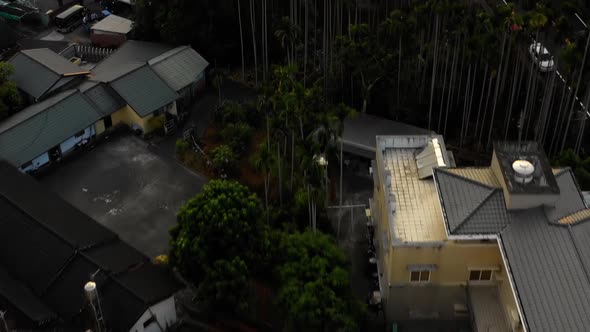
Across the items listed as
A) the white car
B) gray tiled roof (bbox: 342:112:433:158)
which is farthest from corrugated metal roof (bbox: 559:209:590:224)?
the white car

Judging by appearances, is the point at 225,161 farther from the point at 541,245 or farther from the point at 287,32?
the point at 541,245

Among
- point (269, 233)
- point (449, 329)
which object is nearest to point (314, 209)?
point (269, 233)

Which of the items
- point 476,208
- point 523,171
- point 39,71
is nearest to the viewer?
point 523,171

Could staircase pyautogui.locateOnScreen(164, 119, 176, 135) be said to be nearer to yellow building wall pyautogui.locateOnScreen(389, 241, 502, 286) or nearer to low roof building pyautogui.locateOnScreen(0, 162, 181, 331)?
low roof building pyautogui.locateOnScreen(0, 162, 181, 331)

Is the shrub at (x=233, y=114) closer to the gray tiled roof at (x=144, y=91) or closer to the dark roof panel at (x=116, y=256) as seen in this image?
the gray tiled roof at (x=144, y=91)

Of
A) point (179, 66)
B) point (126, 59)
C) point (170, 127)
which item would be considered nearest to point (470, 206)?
point (170, 127)

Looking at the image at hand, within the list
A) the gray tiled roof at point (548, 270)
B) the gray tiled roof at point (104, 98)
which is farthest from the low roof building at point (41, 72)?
the gray tiled roof at point (548, 270)
